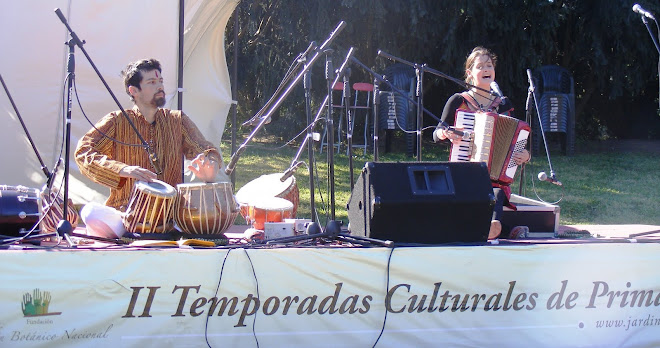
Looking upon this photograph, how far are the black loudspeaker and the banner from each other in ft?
0.55

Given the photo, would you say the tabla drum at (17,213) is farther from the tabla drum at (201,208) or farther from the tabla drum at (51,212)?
the tabla drum at (201,208)

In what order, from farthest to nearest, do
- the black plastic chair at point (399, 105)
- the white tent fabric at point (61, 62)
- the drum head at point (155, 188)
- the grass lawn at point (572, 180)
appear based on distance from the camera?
the black plastic chair at point (399, 105), the grass lawn at point (572, 180), the white tent fabric at point (61, 62), the drum head at point (155, 188)

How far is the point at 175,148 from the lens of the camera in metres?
4.70

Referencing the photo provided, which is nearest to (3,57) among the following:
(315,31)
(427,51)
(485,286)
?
(485,286)

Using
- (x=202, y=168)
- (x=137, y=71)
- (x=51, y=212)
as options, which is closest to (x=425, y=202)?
(x=202, y=168)

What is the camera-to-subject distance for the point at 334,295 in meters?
3.52

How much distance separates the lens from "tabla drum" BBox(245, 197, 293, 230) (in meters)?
4.60

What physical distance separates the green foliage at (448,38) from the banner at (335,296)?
774 centimetres

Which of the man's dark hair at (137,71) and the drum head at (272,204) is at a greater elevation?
the man's dark hair at (137,71)

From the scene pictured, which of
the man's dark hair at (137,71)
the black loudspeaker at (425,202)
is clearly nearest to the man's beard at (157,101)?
the man's dark hair at (137,71)

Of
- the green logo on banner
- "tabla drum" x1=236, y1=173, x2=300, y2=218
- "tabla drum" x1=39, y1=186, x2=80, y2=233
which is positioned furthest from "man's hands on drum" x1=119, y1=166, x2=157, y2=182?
the green logo on banner

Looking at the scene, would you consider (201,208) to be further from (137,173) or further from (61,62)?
(61,62)

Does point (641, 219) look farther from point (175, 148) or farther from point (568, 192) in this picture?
point (175, 148)

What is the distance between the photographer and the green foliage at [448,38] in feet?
36.8
